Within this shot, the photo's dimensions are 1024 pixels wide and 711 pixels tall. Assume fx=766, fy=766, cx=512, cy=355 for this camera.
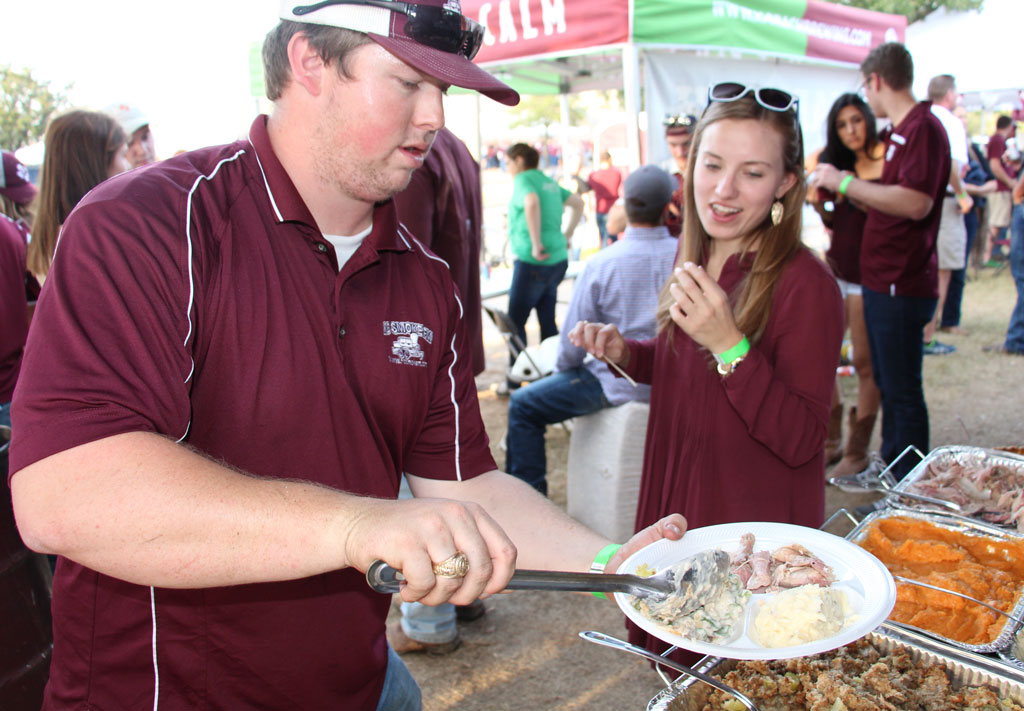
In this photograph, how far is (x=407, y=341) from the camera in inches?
60.9

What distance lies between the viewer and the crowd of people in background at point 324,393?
40.7 inches

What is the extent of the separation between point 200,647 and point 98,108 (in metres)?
2.93

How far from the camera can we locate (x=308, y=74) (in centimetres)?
141

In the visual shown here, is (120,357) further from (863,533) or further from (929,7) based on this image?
(929,7)

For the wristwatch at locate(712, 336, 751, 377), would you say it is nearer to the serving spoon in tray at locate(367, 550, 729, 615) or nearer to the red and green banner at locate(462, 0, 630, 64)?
the serving spoon in tray at locate(367, 550, 729, 615)

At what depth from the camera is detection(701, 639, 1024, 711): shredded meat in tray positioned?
1493mm

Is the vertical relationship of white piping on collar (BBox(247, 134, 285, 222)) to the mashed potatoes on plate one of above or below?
above

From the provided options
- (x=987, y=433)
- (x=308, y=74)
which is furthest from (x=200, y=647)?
(x=987, y=433)

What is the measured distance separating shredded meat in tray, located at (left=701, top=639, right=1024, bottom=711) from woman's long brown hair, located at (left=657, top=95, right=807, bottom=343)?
88cm

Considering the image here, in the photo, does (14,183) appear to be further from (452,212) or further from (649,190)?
(649,190)

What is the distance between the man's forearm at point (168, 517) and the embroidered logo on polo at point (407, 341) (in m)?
0.49

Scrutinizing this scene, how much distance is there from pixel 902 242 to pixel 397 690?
3747mm

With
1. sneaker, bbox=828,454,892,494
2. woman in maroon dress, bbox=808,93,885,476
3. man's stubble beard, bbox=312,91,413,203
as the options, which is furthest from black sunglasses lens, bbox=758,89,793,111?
sneaker, bbox=828,454,892,494

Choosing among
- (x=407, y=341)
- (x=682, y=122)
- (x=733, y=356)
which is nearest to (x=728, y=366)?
(x=733, y=356)
